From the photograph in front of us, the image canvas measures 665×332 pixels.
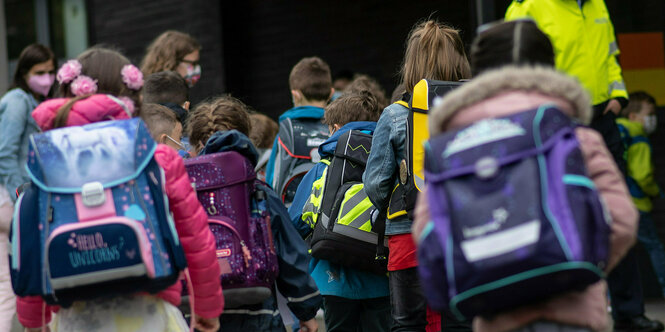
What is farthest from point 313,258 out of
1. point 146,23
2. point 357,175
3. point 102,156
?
point 146,23

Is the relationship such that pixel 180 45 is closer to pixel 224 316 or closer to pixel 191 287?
pixel 224 316

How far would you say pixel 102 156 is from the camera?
346 centimetres

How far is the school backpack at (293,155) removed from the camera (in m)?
6.89

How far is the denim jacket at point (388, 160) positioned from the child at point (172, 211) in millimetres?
1357

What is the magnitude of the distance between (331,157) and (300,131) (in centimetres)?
103

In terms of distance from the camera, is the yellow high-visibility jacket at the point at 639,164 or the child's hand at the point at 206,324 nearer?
the child's hand at the point at 206,324

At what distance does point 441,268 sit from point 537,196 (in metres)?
0.35

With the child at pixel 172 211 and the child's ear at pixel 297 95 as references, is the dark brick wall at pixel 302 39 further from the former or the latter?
the child at pixel 172 211

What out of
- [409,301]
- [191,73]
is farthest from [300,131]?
[409,301]

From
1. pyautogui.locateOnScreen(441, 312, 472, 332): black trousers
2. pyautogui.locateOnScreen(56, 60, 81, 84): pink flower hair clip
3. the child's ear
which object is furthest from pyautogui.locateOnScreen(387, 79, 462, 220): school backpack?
the child's ear

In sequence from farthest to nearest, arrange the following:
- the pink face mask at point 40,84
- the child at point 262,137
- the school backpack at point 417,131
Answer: the child at point 262,137
the pink face mask at point 40,84
the school backpack at point 417,131

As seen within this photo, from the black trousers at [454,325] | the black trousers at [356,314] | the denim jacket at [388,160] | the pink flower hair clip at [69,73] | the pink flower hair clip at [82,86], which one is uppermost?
the pink flower hair clip at [69,73]

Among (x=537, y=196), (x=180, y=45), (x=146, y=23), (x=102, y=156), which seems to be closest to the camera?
(x=537, y=196)

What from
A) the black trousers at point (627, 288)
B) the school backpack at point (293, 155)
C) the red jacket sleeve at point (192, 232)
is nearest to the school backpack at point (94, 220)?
the red jacket sleeve at point (192, 232)
